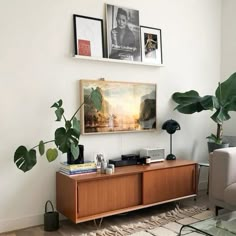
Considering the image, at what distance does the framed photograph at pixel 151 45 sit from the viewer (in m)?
3.67

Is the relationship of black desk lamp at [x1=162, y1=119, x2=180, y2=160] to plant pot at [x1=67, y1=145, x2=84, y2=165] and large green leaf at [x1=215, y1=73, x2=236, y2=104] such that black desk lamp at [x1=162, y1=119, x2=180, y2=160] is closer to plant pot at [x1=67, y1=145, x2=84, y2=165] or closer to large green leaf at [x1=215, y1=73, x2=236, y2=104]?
large green leaf at [x1=215, y1=73, x2=236, y2=104]

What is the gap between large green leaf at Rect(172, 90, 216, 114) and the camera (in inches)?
144

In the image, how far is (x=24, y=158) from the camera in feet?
8.89

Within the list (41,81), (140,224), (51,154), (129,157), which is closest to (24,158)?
(51,154)

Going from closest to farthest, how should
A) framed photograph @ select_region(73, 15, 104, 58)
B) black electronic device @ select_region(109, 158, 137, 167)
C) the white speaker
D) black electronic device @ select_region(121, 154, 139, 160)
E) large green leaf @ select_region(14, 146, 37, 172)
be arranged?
large green leaf @ select_region(14, 146, 37, 172) < framed photograph @ select_region(73, 15, 104, 58) < black electronic device @ select_region(109, 158, 137, 167) < black electronic device @ select_region(121, 154, 139, 160) < the white speaker

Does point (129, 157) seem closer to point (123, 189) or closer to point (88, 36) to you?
point (123, 189)

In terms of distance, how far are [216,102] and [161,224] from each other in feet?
5.15

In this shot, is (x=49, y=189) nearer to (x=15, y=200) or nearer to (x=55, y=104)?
(x=15, y=200)

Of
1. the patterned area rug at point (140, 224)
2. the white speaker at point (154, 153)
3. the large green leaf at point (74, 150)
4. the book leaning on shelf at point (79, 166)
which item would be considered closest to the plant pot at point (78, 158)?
the book leaning on shelf at point (79, 166)

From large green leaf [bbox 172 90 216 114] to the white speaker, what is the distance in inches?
23.3

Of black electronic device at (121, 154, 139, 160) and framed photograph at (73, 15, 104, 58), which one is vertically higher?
framed photograph at (73, 15, 104, 58)

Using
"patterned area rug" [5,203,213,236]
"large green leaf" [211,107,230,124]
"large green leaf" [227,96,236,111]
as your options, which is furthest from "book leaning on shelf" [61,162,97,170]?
"large green leaf" [227,96,236,111]

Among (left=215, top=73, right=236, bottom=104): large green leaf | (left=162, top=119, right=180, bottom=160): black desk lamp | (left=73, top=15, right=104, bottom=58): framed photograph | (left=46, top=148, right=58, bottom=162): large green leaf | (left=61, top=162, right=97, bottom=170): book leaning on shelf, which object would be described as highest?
(left=73, top=15, right=104, bottom=58): framed photograph

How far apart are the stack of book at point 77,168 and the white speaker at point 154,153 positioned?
72 cm
